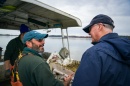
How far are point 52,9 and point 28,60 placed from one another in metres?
2.13

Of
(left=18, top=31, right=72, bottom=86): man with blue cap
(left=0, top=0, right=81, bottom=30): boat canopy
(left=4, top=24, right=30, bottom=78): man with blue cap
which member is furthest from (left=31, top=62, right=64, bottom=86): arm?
(left=4, top=24, right=30, bottom=78): man with blue cap

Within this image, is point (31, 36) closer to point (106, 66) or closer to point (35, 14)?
point (106, 66)

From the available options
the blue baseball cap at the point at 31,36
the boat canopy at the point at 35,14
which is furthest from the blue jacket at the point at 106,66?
the boat canopy at the point at 35,14

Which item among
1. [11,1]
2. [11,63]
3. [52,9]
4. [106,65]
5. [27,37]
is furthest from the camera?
[11,63]

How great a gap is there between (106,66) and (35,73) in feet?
3.68

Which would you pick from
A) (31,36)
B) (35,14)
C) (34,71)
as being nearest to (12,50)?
(35,14)

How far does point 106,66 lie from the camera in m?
1.58

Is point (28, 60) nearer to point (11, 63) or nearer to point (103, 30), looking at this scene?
point (103, 30)

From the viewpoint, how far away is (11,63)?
473cm

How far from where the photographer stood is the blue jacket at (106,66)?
155 cm

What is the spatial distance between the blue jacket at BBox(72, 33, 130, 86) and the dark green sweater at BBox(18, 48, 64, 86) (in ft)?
2.49

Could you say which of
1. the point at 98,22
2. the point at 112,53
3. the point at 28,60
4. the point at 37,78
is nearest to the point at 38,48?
the point at 28,60

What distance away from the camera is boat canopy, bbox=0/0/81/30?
12.6 ft

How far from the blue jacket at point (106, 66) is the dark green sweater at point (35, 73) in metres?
0.76
